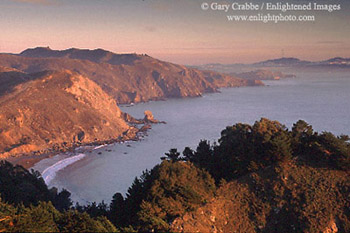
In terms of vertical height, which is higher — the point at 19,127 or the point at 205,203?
the point at 205,203

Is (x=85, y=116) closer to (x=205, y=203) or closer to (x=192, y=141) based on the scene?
(x=192, y=141)

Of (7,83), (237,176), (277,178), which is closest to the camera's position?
(277,178)

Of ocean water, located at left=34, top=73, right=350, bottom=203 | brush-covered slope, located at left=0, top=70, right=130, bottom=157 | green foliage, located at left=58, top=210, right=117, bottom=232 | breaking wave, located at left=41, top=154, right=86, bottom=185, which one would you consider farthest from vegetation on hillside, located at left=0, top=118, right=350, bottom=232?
brush-covered slope, located at left=0, top=70, right=130, bottom=157

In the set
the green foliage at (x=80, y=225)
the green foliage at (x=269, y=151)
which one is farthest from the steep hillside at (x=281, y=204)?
the green foliage at (x=80, y=225)

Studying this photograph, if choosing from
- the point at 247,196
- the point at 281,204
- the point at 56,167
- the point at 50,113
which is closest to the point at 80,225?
the point at 247,196

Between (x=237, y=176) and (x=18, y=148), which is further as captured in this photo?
(x=18, y=148)

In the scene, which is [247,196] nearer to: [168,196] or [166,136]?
[168,196]

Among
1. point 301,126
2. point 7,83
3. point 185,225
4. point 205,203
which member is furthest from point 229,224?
point 7,83
